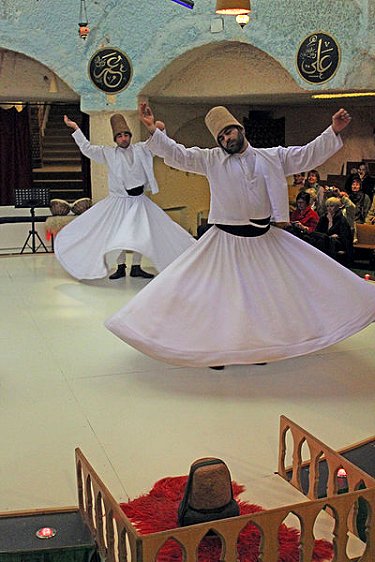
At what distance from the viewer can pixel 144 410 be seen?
14.6ft

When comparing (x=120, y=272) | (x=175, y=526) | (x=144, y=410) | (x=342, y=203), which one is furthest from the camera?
(x=342, y=203)

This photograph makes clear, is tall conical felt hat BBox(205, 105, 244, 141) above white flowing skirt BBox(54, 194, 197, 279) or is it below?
above

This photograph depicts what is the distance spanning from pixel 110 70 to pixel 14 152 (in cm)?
407

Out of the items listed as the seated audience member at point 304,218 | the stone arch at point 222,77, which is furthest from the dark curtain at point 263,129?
the seated audience member at point 304,218

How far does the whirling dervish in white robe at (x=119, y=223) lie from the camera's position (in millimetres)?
8055

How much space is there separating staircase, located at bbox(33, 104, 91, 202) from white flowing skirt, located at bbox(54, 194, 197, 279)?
5.94 meters

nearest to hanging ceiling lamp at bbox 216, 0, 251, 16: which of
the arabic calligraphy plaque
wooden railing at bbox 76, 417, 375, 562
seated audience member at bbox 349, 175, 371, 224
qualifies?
the arabic calligraphy plaque

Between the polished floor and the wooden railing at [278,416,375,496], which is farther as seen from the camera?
the polished floor

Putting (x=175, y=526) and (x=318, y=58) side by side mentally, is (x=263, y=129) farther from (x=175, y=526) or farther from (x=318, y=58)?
(x=175, y=526)

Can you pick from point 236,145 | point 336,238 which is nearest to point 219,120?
point 236,145

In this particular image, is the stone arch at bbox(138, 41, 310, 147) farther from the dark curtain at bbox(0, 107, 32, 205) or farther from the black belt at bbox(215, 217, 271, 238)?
the black belt at bbox(215, 217, 271, 238)

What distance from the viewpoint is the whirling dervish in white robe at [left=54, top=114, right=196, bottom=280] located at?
805 cm

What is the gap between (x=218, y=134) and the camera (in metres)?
5.07

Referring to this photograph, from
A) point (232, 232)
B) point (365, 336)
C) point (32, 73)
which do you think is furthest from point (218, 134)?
point (32, 73)
